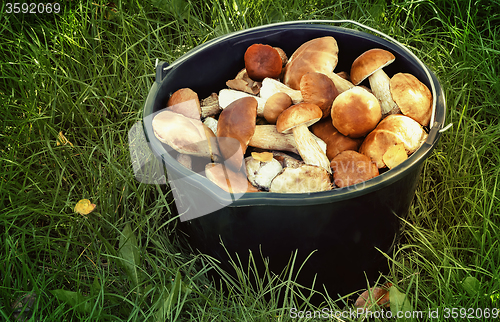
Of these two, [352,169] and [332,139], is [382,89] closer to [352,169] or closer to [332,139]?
[332,139]

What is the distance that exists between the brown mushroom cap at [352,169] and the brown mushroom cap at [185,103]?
0.64 meters

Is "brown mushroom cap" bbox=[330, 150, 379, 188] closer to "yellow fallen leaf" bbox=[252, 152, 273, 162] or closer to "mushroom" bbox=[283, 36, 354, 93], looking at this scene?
"yellow fallen leaf" bbox=[252, 152, 273, 162]

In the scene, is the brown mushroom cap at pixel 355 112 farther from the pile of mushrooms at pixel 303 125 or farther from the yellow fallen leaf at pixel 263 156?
the yellow fallen leaf at pixel 263 156

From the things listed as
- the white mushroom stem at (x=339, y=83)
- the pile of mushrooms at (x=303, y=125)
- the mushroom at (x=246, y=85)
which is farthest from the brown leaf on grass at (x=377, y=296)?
the mushroom at (x=246, y=85)

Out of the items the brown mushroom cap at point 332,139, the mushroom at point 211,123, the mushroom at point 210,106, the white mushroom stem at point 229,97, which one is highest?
the white mushroom stem at point 229,97

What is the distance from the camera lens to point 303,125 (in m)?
1.37

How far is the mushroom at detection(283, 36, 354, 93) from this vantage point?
5.03 ft

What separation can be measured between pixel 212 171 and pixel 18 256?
A: 0.79 meters

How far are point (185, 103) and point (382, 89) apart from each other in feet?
2.75

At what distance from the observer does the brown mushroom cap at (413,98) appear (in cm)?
138

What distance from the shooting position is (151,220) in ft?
5.68

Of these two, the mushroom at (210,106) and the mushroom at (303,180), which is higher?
the mushroom at (210,106)

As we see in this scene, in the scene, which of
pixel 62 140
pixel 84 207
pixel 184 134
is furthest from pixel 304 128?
pixel 62 140

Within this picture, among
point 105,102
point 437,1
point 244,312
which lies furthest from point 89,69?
point 437,1
